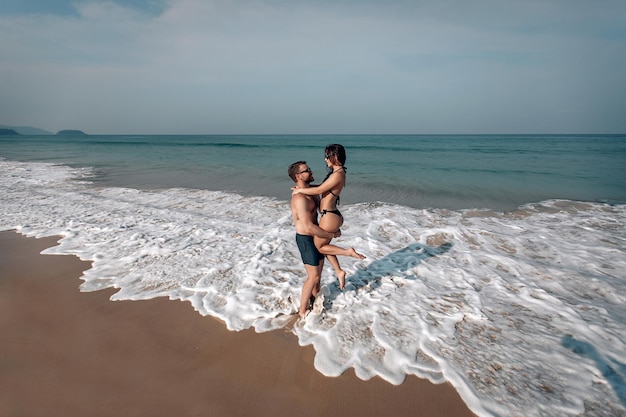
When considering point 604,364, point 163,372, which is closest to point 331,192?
point 163,372

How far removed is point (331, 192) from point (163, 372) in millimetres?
2543

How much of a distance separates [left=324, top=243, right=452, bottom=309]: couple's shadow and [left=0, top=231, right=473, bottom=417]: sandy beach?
133 cm

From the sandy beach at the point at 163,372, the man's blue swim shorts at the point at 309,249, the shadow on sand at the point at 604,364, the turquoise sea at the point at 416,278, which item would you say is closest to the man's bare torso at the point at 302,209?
the man's blue swim shorts at the point at 309,249

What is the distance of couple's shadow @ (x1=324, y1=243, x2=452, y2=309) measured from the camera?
491cm

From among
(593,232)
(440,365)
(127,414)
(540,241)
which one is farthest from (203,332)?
(593,232)

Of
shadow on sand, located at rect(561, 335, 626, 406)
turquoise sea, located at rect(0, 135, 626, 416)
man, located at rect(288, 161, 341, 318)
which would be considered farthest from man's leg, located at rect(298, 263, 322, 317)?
shadow on sand, located at rect(561, 335, 626, 406)

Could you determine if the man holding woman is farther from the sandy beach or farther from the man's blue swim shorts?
the sandy beach

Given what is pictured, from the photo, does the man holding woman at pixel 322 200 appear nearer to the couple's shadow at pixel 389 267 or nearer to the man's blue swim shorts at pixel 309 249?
the man's blue swim shorts at pixel 309 249

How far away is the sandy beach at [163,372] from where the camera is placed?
2775 mm

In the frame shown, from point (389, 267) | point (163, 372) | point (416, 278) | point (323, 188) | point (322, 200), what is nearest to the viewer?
point (163, 372)

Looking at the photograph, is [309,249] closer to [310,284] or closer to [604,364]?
[310,284]

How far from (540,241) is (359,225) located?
4131 millimetres

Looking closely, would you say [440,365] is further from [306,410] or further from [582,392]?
[306,410]

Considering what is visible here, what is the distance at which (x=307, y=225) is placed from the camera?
3.60 m
